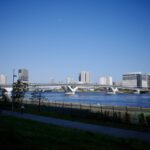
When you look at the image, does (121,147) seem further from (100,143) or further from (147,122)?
(147,122)

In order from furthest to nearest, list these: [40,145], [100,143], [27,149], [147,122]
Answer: [147,122] < [100,143] < [40,145] < [27,149]

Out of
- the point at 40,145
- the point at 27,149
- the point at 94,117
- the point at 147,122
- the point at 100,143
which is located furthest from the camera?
the point at 94,117

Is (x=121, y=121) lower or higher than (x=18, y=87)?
lower

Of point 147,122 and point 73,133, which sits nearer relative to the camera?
point 73,133

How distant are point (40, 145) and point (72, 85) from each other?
140m

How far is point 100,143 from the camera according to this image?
1486 cm

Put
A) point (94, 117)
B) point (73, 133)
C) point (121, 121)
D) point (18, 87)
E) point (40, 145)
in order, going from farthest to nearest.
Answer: point (18, 87), point (94, 117), point (121, 121), point (73, 133), point (40, 145)

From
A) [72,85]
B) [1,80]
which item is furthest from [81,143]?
[1,80]

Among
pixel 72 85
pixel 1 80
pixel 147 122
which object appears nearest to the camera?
pixel 147 122

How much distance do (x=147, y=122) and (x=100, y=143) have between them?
10433mm

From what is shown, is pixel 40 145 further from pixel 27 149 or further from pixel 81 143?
pixel 81 143

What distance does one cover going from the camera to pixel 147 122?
23922mm

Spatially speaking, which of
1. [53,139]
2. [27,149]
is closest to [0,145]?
[27,149]

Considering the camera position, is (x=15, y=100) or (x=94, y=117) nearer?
(x=94, y=117)
